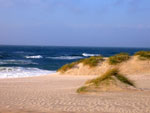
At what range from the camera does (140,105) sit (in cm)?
882

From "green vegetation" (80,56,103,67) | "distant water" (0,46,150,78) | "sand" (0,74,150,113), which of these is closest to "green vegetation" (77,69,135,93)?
"sand" (0,74,150,113)

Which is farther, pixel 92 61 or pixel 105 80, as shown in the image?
pixel 92 61

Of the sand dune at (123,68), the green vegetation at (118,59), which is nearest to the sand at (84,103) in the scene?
the sand dune at (123,68)

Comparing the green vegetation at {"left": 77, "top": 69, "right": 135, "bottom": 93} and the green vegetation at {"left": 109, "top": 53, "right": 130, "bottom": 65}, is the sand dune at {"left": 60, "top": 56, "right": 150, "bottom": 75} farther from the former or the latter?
the green vegetation at {"left": 77, "top": 69, "right": 135, "bottom": 93}

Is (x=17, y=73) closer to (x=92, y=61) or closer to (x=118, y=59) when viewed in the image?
(x=92, y=61)

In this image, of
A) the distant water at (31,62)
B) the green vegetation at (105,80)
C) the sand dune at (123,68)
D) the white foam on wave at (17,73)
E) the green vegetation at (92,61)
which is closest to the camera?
the green vegetation at (105,80)

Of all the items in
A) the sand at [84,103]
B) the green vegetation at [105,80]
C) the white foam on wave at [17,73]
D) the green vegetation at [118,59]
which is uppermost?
the green vegetation at [118,59]

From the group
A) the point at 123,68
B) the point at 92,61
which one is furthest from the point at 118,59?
the point at 92,61

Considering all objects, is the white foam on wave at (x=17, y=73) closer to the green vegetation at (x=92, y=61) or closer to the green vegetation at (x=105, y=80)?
the green vegetation at (x=92, y=61)

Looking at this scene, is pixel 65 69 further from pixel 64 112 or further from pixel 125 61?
pixel 64 112

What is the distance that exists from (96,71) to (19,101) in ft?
41.9

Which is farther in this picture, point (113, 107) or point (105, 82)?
point (105, 82)

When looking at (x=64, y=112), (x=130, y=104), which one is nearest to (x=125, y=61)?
(x=130, y=104)

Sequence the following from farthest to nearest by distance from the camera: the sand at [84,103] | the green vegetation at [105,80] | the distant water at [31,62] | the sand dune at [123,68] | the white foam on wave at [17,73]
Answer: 1. the distant water at [31,62]
2. the white foam on wave at [17,73]
3. the sand dune at [123,68]
4. the green vegetation at [105,80]
5. the sand at [84,103]
